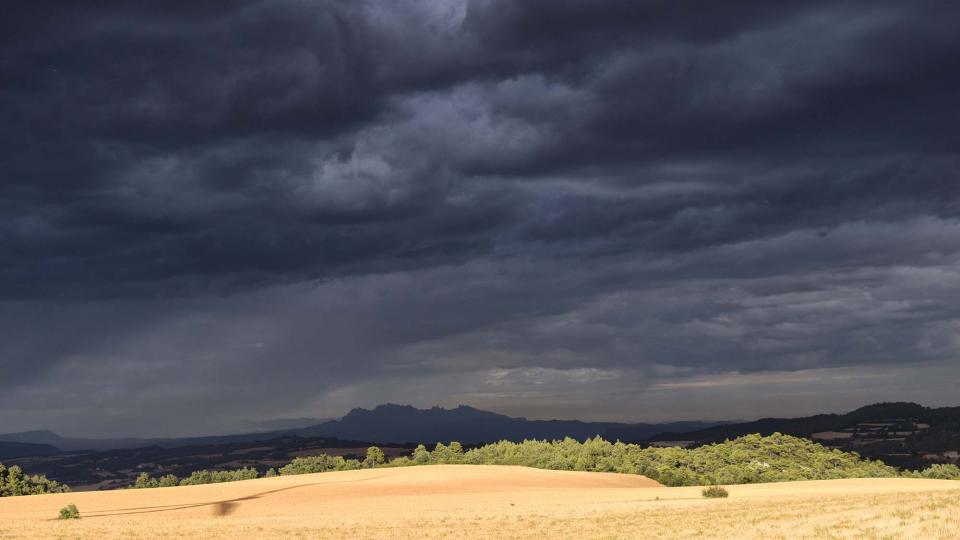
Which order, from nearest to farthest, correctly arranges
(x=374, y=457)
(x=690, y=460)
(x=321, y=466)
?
(x=690, y=460) < (x=321, y=466) < (x=374, y=457)

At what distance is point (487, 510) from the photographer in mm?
68375

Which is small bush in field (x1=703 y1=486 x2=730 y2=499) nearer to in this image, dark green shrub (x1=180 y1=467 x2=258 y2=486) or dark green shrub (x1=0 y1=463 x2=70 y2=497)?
Answer: dark green shrub (x1=180 y1=467 x2=258 y2=486)

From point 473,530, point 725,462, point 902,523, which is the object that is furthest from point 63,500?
point 725,462

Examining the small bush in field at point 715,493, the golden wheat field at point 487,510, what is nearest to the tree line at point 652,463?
the golden wheat field at point 487,510

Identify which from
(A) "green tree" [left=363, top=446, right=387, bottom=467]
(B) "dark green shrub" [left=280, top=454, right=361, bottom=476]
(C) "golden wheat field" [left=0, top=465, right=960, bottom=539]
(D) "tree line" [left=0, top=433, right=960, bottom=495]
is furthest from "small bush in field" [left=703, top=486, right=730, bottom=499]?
(A) "green tree" [left=363, top=446, right=387, bottom=467]

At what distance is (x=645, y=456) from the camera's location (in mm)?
144875

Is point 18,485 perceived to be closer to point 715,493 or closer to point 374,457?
point 374,457

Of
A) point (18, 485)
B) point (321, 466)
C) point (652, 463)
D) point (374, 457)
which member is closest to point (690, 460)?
point (652, 463)

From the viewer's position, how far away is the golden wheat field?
156 feet

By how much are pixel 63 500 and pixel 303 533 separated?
176 ft

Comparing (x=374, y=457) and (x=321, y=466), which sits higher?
(x=374, y=457)

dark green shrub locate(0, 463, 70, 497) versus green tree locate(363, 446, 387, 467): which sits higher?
green tree locate(363, 446, 387, 467)

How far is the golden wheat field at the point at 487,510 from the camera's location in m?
47.6

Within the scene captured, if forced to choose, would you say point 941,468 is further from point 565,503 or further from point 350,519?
point 350,519
